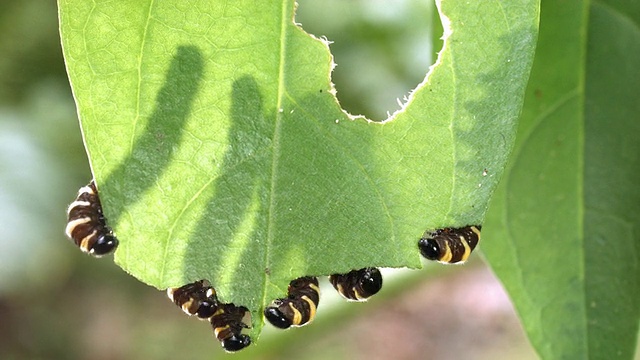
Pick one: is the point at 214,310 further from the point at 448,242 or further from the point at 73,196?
the point at 73,196

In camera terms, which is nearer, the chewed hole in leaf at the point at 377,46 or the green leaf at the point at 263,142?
the green leaf at the point at 263,142

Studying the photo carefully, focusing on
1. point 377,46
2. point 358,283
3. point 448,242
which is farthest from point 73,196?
point 448,242

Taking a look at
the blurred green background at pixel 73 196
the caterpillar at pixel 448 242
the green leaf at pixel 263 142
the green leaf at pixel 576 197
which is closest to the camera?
the green leaf at pixel 263 142

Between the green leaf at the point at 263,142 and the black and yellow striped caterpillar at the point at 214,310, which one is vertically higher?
the green leaf at the point at 263,142

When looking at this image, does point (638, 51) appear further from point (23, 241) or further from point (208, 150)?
point (23, 241)

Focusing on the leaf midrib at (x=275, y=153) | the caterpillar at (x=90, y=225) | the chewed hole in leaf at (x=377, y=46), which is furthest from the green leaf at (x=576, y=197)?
the chewed hole in leaf at (x=377, y=46)

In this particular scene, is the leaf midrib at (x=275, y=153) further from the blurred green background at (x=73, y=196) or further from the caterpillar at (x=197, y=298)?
the blurred green background at (x=73, y=196)

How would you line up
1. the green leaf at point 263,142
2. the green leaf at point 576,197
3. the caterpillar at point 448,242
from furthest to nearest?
the green leaf at point 576,197, the caterpillar at point 448,242, the green leaf at point 263,142
